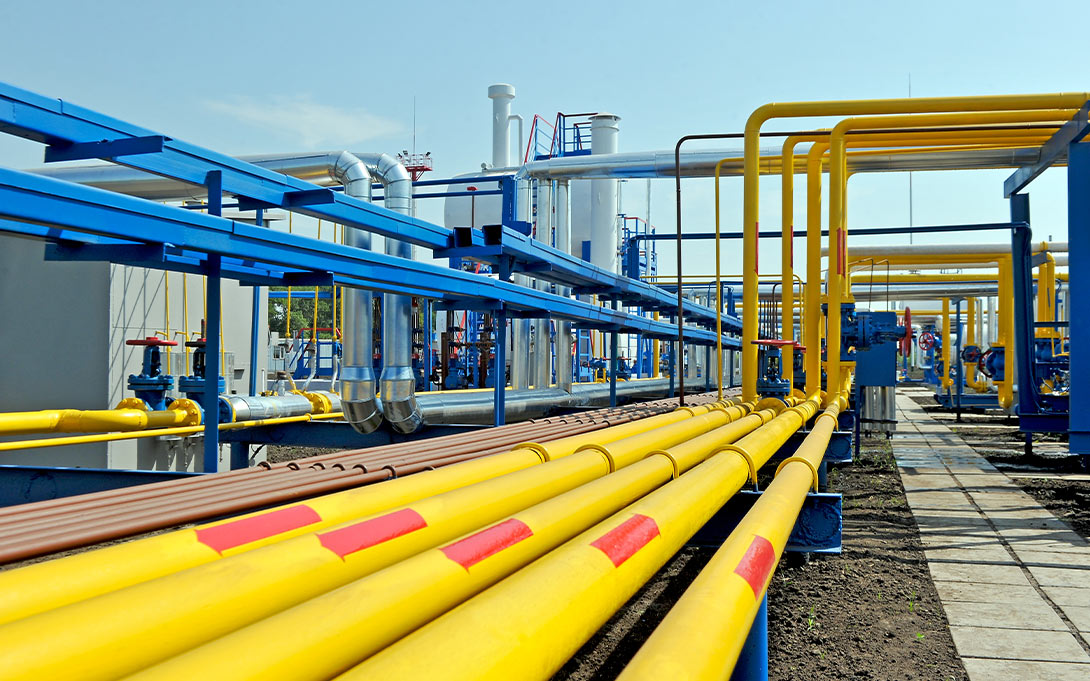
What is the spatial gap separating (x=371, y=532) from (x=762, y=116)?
6.01 m

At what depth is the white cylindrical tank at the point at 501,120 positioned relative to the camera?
64.5 feet

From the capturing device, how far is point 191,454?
24.9 ft

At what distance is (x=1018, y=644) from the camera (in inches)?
130

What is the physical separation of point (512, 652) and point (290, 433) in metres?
5.30

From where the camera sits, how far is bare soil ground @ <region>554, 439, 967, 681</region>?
3.15 m

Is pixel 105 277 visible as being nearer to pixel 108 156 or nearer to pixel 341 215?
pixel 341 215

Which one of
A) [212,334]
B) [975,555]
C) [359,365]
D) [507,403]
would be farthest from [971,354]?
[212,334]

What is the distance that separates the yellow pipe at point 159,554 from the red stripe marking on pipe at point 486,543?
15.9 inches

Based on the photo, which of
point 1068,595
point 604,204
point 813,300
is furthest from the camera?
point 604,204

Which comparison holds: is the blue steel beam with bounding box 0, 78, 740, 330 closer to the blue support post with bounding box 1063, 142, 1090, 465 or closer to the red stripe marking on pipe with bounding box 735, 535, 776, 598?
the red stripe marking on pipe with bounding box 735, 535, 776, 598

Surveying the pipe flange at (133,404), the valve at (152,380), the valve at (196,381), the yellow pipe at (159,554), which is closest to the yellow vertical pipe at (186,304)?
the valve at (196,381)

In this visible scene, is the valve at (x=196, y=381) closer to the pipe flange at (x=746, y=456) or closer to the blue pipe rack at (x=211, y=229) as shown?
the blue pipe rack at (x=211, y=229)

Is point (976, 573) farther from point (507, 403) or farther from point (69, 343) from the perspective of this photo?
point (69, 343)

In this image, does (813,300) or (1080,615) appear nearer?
(1080,615)
